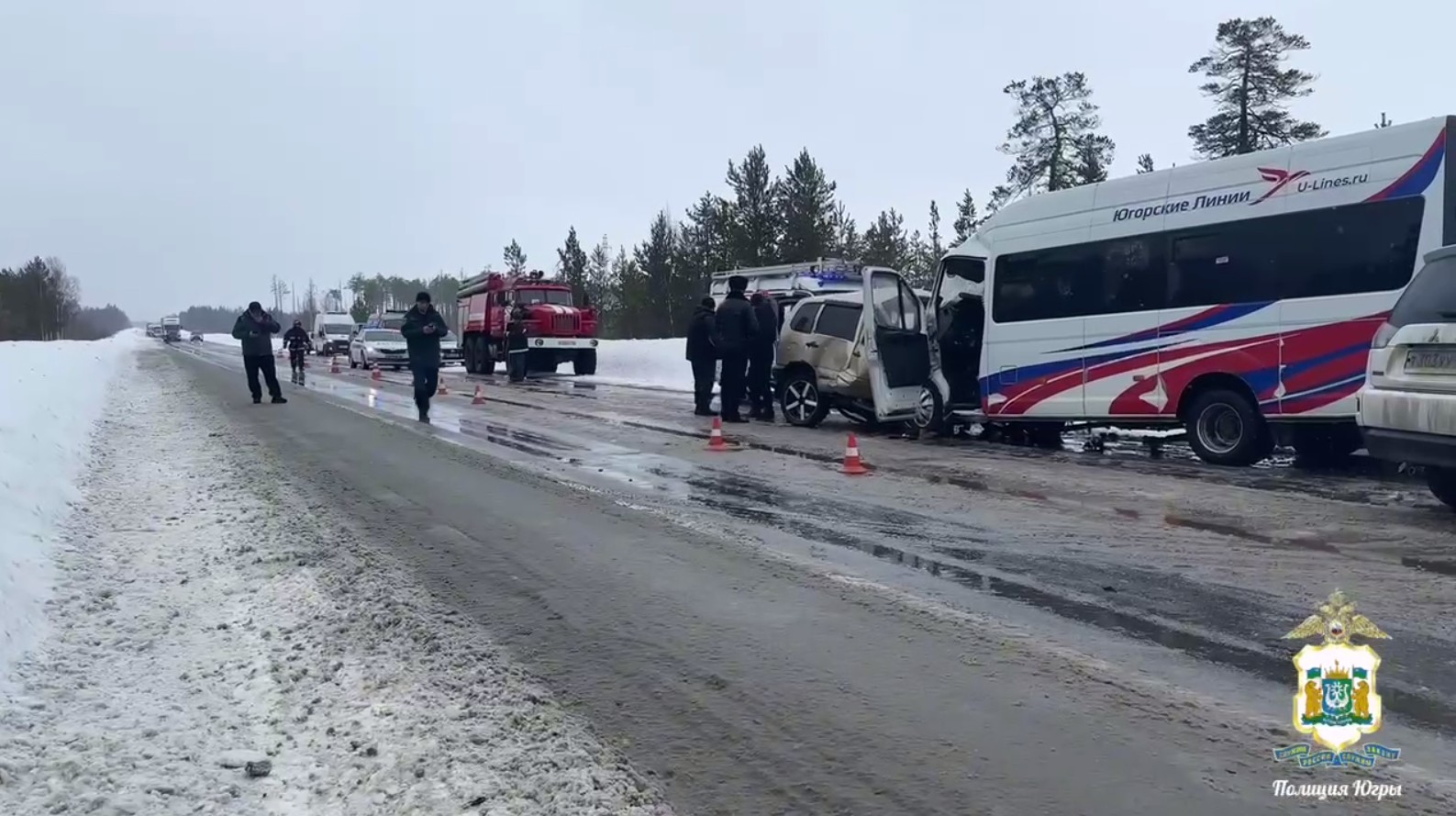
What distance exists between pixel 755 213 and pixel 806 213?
2.53 metres

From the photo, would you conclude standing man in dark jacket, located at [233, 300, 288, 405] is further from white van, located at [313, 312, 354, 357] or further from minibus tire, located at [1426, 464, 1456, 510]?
white van, located at [313, 312, 354, 357]

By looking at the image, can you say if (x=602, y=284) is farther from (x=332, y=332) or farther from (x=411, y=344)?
(x=411, y=344)

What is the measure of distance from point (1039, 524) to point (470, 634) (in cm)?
426

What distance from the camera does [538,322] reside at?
92.2 feet

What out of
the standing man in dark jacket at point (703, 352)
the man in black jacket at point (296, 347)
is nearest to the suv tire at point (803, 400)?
the standing man in dark jacket at point (703, 352)

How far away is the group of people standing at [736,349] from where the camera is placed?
49.2 feet

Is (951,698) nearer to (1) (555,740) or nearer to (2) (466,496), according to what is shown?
(1) (555,740)

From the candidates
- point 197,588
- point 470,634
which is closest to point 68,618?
point 197,588

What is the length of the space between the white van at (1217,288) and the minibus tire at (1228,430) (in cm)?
2

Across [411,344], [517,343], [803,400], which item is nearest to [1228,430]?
[803,400]

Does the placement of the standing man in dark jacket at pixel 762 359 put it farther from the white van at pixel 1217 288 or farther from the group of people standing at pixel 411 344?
the group of people standing at pixel 411 344

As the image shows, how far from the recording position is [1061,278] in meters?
11.5

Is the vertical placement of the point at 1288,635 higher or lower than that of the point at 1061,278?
lower

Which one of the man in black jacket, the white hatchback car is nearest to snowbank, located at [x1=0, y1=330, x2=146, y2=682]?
the white hatchback car
